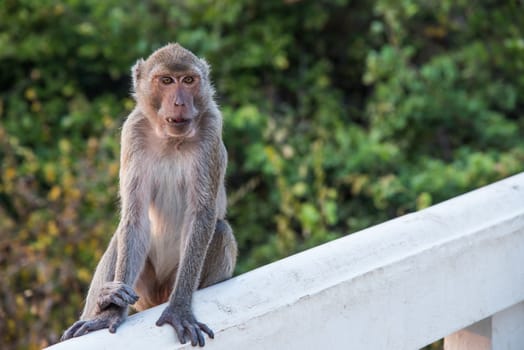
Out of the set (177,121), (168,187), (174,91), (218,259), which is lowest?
(218,259)

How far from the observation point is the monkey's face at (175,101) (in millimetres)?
3586

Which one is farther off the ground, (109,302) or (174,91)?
(174,91)

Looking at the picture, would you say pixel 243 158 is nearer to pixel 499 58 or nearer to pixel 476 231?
pixel 499 58

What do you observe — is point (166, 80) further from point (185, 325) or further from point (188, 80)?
point (185, 325)

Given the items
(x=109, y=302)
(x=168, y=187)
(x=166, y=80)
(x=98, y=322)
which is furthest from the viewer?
(x=168, y=187)

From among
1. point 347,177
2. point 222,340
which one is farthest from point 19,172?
point 222,340

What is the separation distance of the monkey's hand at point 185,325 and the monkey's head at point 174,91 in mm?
1051

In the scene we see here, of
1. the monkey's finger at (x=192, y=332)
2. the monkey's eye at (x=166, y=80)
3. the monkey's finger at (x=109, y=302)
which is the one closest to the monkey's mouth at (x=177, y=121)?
the monkey's eye at (x=166, y=80)

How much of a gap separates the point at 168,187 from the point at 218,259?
392mm

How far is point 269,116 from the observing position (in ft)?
23.2

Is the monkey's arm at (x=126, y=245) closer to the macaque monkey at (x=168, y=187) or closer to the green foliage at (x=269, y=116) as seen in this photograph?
the macaque monkey at (x=168, y=187)

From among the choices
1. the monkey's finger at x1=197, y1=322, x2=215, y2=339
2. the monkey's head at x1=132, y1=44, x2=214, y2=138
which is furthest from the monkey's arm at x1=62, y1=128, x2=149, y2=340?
the monkey's finger at x1=197, y1=322, x2=215, y2=339

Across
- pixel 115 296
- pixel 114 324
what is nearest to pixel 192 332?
pixel 114 324

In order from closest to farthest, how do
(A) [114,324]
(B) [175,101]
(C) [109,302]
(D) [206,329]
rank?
(D) [206,329]
(A) [114,324]
(C) [109,302]
(B) [175,101]
